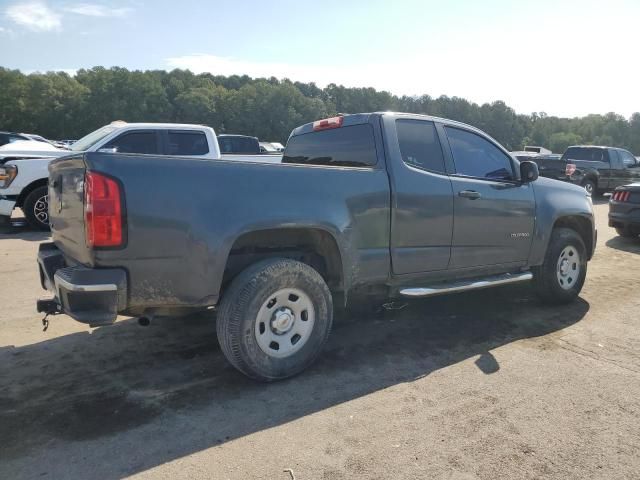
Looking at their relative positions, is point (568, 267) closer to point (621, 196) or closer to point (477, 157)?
point (477, 157)

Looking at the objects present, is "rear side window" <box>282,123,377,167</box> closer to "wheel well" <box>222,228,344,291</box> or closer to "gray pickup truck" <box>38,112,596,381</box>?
"gray pickup truck" <box>38,112,596,381</box>

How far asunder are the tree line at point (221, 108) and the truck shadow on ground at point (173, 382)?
83980 millimetres

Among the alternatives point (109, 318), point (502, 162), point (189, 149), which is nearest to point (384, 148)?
point (502, 162)

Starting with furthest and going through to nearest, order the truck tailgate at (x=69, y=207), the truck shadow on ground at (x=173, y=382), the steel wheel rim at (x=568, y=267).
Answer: the steel wheel rim at (x=568, y=267)
the truck tailgate at (x=69, y=207)
the truck shadow on ground at (x=173, y=382)

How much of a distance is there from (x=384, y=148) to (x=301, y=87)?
116 meters

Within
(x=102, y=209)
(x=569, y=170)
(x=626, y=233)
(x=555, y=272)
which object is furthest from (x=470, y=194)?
(x=569, y=170)

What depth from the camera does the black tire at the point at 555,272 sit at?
5312 millimetres

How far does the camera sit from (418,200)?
407 centimetres

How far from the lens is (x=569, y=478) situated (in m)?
2.49

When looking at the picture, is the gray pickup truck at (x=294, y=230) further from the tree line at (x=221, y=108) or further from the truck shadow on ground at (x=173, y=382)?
the tree line at (x=221, y=108)

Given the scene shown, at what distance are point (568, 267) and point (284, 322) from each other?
3.71m

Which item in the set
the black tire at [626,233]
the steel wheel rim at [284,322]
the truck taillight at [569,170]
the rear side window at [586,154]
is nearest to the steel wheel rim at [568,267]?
the steel wheel rim at [284,322]

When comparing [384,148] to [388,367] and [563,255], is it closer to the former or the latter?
[388,367]

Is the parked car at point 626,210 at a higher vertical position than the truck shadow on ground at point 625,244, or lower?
higher
